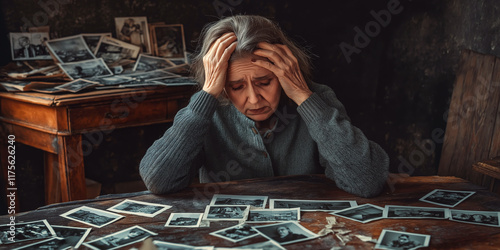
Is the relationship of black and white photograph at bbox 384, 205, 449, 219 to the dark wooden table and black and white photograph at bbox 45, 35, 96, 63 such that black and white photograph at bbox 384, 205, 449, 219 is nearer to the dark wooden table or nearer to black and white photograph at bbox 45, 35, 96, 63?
the dark wooden table

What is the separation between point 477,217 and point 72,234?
3.73 feet

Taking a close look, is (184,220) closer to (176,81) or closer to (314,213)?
(314,213)

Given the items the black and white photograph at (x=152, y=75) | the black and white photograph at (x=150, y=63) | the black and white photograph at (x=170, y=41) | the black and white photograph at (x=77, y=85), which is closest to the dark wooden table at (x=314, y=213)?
the black and white photograph at (x=77, y=85)

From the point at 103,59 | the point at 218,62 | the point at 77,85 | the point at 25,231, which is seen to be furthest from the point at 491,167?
the point at 103,59

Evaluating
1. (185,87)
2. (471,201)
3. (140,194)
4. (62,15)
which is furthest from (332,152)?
(62,15)

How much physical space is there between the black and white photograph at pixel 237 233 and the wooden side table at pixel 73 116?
1.50 meters

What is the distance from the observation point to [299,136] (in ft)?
6.61

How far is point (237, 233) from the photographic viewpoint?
4.21ft

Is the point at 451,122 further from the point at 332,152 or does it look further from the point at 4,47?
the point at 4,47

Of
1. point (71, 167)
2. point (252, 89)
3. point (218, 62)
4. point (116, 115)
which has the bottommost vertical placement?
point (71, 167)

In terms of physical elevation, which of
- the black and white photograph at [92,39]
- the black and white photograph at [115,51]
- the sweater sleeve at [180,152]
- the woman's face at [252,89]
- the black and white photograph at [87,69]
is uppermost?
the black and white photograph at [92,39]

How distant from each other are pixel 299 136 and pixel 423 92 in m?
1.47

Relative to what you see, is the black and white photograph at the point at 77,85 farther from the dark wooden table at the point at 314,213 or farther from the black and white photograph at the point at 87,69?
the dark wooden table at the point at 314,213

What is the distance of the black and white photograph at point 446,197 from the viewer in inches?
60.2
